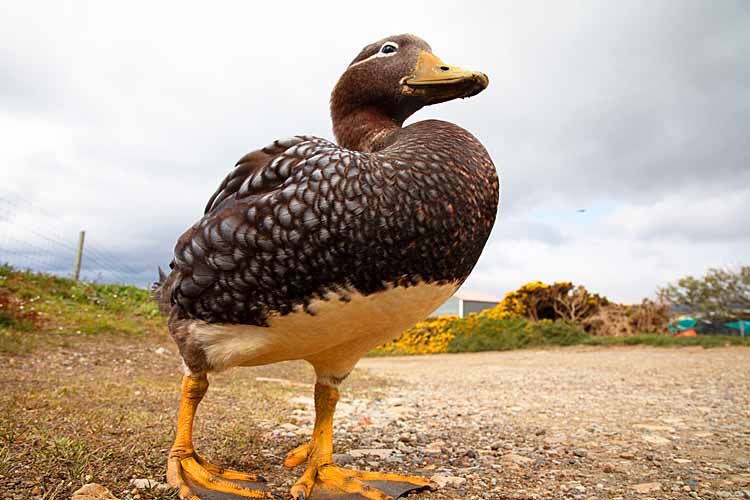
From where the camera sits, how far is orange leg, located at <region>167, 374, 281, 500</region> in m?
2.73

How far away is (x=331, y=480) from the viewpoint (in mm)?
2963

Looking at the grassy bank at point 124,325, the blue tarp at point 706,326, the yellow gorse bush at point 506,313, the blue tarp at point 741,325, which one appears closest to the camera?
the grassy bank at point 124,325

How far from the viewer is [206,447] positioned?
366 centimetres

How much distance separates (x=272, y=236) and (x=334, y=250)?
0.32 metres

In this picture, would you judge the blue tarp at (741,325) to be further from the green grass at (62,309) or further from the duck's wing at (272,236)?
the duck's wing at (272,236)

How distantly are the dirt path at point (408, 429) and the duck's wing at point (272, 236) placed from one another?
1.09 meters

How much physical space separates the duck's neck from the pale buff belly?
40.2 inches

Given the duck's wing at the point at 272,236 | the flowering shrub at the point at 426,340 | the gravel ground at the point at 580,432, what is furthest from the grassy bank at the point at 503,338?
the duck's wing at the point at 272,236

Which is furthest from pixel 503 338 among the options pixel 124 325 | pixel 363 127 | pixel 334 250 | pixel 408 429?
pixel 334 250

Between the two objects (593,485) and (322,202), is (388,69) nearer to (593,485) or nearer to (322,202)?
(322,202)

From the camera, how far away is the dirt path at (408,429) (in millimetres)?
2971

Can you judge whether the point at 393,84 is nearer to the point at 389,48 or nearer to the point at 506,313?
the point at 389,48

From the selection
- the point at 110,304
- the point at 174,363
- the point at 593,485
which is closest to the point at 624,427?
the point at 593,485

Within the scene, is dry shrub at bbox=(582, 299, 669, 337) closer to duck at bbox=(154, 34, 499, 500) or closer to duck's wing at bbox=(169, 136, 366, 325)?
duck at bbox=(154, 34, 499, 500)
